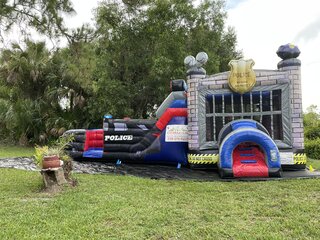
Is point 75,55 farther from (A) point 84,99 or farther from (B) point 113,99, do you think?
(A) point 84,99

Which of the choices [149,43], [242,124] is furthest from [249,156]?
[149,43]

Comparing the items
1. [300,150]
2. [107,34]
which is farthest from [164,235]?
[107,34]

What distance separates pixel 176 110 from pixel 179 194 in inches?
116

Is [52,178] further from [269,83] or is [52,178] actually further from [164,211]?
[269,83]

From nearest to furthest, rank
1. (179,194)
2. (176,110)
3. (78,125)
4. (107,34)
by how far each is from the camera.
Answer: (179,194), (176,110), (107,34), (78,125)

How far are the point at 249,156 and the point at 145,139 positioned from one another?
8.22 feet

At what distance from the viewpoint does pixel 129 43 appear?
12.0 meters

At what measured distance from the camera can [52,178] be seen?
4.41m

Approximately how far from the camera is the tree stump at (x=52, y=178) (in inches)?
171

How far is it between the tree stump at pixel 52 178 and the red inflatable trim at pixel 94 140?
302 centimetres

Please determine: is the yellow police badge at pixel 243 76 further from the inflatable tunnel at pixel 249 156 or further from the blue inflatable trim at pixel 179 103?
the blue inflatable trim at pixel 179 103

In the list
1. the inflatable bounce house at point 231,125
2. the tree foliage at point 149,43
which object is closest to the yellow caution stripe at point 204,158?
the inflatable bounce house at point 231,125

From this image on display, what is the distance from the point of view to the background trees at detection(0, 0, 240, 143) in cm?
1134

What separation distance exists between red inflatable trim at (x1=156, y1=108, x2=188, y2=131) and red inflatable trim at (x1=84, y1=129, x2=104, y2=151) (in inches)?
62.8
